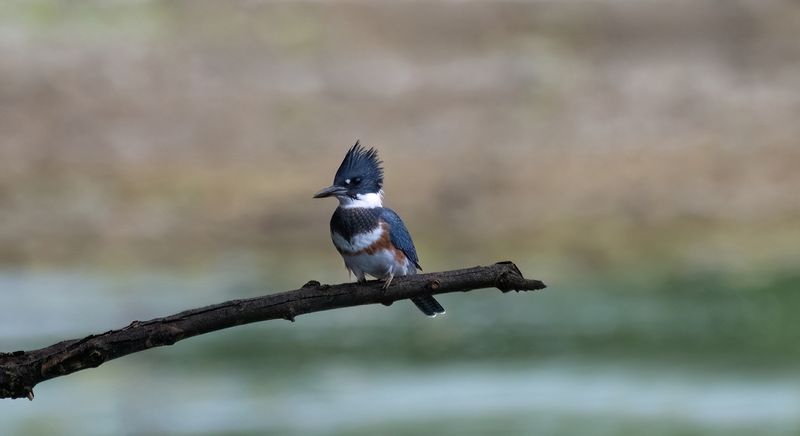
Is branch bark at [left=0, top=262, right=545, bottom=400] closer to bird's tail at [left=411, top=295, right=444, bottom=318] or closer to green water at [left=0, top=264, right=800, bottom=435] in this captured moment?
bird's tail at [left=411, top=295, right=444, bottom=318]

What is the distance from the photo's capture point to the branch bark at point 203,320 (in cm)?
178

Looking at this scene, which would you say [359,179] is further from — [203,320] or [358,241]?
[203,320]

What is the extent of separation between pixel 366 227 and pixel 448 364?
3.20 meters

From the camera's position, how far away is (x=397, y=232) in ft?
7.68

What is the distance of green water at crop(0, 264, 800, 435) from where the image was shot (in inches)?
183

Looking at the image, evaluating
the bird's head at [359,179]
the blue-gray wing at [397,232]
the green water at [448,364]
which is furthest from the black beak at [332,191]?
the green water at [448,364]

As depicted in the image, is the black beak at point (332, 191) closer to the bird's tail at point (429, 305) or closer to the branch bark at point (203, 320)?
the bird's tail at point (429, 305)

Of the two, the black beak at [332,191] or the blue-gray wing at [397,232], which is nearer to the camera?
the black beak at [332,191]

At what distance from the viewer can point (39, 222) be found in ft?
25.8

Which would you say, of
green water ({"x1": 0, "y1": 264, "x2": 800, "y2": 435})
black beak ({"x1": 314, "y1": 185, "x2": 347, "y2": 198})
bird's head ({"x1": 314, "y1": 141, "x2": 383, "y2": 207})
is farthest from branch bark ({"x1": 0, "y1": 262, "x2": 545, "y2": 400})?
green water ({"x1": 0, "y1": 264, "x2": 800, "y2": 435})

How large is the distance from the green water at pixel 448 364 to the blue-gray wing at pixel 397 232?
2170 mm

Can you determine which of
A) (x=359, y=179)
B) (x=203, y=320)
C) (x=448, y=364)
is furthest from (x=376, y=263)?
(x=448, y=364)

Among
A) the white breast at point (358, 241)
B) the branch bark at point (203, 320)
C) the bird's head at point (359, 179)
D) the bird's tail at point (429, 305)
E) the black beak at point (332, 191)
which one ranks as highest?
the bird's head at point (359, 179)

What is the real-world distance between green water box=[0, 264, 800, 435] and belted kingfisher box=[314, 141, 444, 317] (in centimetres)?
221
